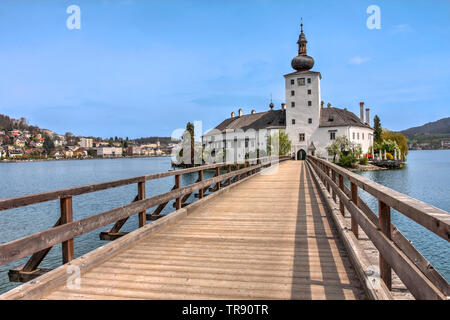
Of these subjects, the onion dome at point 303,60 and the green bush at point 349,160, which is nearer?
the green bush at point 349,160

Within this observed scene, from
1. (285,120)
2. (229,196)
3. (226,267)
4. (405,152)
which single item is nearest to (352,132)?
(285,120)

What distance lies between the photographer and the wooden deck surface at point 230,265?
131 inches

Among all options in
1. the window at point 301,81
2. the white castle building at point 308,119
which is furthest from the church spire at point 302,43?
the window at point 301,81

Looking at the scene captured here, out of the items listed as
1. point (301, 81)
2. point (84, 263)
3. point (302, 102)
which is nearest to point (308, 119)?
point (302, 102)

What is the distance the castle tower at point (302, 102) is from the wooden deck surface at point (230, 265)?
5993cm

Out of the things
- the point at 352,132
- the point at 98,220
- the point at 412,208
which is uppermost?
the point at 352,132

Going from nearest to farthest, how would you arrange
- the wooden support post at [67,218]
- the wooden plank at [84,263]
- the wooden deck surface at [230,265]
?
the wooden plank at [84,263], the wooden deck surface at [230,265], the wooden support post at [67,218]

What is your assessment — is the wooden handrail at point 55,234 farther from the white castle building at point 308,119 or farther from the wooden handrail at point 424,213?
the white castle building at point 308,119

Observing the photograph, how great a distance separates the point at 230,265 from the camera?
13.7 ft

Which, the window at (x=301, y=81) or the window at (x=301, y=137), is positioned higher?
the window at (x=301, y=81)

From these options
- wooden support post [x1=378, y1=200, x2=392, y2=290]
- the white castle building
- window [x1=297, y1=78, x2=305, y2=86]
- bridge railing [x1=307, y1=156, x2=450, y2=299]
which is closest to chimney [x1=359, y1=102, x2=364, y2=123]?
the white castle building
